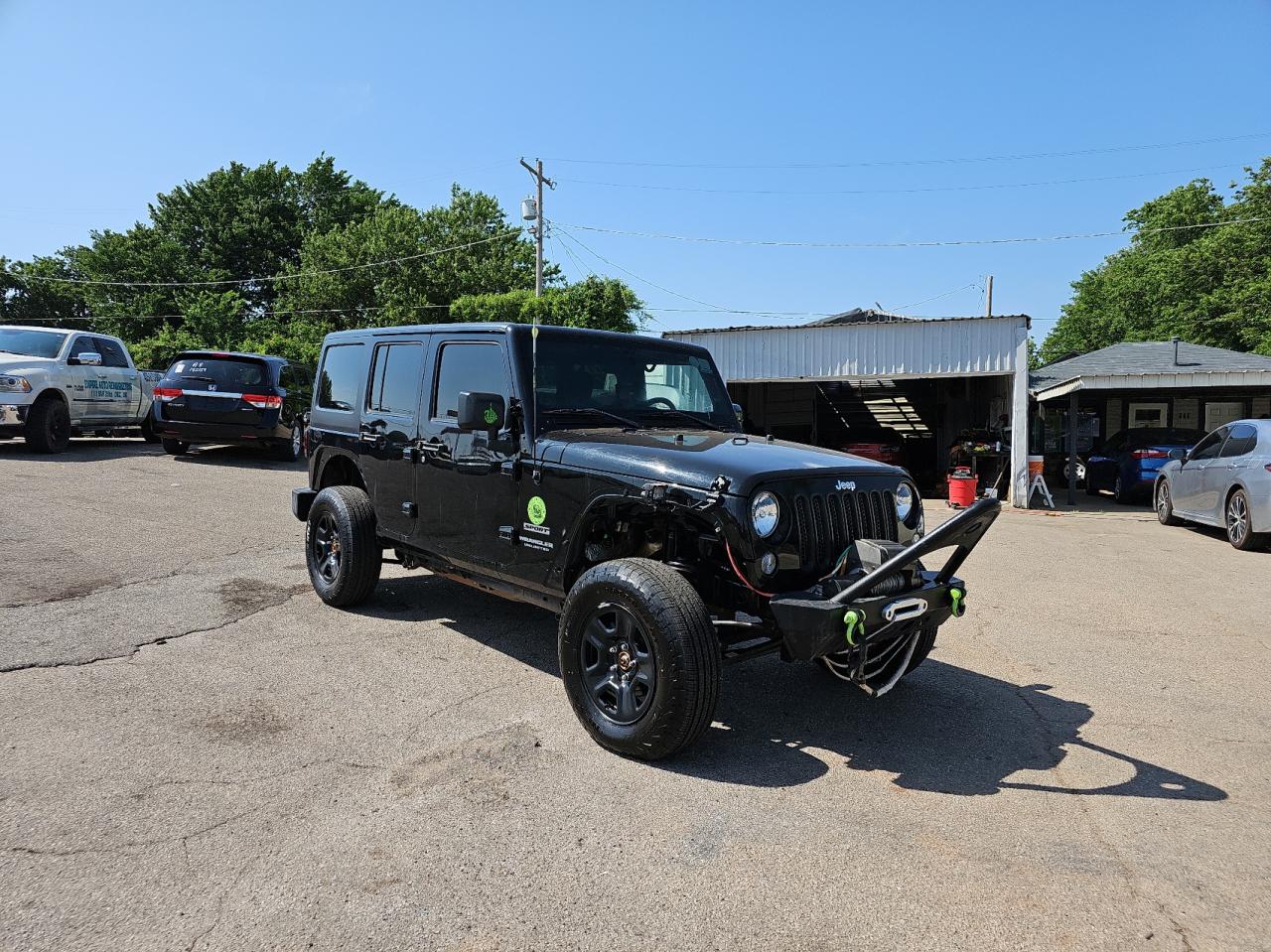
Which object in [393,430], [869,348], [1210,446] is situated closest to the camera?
[393,430]

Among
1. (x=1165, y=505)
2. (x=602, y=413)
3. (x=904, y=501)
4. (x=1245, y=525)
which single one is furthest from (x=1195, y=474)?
(x=602, y=413)

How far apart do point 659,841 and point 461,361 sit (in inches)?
124

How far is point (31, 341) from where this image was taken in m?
12.9

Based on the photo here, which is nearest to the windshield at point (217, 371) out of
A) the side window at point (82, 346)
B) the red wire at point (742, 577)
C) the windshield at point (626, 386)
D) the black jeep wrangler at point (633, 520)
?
the side window at point (82, 346)

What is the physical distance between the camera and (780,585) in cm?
373

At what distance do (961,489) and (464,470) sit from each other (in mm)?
11687

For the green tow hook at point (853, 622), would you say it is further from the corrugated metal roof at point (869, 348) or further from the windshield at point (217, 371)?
the corrugated metal roof at point (869, 348)

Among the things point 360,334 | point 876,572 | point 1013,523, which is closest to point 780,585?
point 876,572

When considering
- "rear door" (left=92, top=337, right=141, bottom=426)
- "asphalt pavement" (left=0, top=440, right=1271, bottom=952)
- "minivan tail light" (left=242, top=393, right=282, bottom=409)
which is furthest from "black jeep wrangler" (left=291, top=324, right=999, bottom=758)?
"rear door" (left=92, top=337, right=141, bottom=426)

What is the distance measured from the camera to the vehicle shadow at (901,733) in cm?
359

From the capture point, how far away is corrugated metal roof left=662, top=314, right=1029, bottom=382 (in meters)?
15.7

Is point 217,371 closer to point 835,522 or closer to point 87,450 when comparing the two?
point 87,450

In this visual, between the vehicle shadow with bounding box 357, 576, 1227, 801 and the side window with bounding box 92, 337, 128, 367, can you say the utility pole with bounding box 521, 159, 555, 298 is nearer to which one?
the side window with bounding box 92, 337, 128, 367

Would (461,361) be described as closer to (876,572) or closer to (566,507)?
(566,507)
